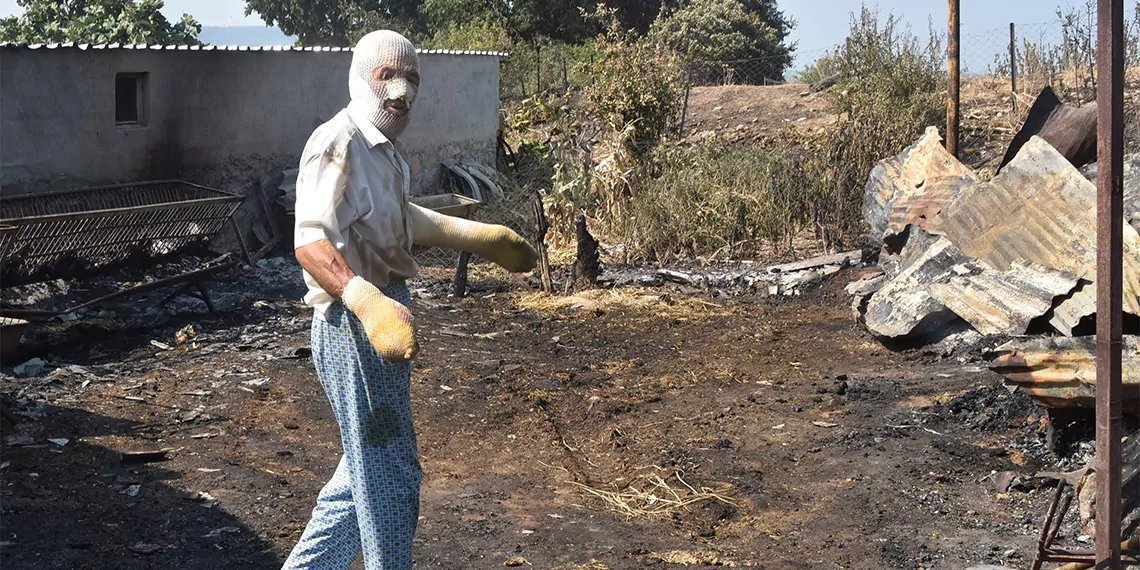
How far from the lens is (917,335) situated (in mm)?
7547

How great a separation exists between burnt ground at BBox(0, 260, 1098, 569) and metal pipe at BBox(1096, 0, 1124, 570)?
1291 millimetres

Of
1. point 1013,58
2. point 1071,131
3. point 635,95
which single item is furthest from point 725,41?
point 1071,131

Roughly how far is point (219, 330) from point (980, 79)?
13.5 metres

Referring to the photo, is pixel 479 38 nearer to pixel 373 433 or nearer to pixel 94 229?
pixel 94 229

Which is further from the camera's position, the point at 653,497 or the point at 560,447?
the point at 560,447

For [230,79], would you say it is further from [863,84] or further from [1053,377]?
[1053,377]

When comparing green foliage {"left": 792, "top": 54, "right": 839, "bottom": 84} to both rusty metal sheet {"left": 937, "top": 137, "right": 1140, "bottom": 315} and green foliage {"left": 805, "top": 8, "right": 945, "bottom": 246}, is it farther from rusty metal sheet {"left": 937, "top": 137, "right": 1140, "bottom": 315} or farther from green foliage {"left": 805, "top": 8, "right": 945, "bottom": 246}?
rusty metal sheet {"left": 937, "top": 137, "right": 1140, "bottom": 315}

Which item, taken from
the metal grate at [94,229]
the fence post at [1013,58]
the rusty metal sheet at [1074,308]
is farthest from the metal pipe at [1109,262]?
the fence post at [1013,58]

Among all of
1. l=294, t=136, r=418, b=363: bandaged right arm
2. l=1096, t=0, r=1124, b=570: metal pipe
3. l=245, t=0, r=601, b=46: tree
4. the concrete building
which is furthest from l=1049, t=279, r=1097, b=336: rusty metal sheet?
l=245, t=0, r=601, b=46: tree

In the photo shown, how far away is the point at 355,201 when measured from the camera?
9.74 feet

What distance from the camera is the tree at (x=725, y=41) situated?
23.7 meters

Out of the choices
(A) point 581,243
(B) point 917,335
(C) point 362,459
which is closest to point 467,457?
(C) point 362,459

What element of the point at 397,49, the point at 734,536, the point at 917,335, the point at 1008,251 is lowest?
the point at 734,536

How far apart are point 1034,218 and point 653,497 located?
3659 mm
